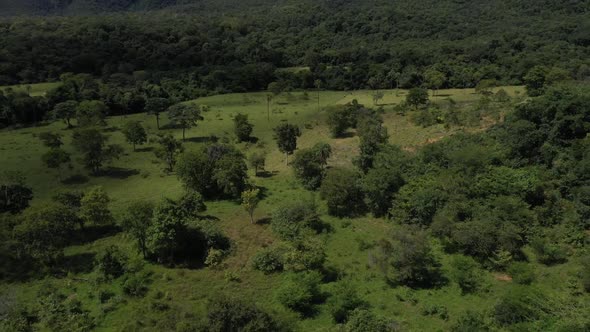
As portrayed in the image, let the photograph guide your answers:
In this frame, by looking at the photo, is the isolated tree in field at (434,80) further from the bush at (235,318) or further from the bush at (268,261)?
the bush at (235,318)

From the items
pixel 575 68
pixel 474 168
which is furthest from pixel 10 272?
pixel 575 68

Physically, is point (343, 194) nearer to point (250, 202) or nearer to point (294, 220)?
point (294, 220)

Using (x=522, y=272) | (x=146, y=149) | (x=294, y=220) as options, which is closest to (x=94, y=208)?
(x=294, y=220)

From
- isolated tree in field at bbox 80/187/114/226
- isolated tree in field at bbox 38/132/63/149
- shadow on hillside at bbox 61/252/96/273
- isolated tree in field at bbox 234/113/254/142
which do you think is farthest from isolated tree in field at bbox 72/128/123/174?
shadow on hillside at bbox 61/252/96/273

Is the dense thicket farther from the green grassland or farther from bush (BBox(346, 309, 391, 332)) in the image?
bush (BBox(346, 309, 391, 332))

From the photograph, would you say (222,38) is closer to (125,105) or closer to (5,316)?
(125,105)

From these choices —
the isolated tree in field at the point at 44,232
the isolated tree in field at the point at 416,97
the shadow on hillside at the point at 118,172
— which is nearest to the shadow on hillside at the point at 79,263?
the isolated tree in field at the point at 44,232
